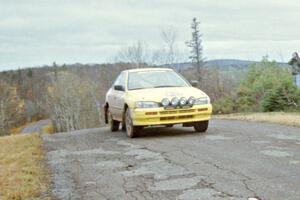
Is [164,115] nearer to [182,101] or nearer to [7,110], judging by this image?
[182,101]

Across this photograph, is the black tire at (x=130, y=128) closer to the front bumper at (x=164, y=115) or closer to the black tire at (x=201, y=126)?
the front bumper at (x=164, y=115)

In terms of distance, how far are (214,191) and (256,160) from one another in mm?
1994

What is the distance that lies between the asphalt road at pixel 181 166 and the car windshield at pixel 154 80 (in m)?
1.25

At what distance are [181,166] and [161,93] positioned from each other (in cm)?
404

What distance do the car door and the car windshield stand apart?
0.81 feet

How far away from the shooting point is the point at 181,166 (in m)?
7.16

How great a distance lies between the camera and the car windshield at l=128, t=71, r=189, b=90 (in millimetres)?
11867

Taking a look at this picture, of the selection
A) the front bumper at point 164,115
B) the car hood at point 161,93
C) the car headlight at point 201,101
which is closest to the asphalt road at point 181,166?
the front bumper at point 164,115

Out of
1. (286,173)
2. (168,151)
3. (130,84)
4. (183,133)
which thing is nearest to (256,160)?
(286,173)

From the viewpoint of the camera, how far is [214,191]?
554 cm

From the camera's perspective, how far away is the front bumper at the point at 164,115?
10.8 metres

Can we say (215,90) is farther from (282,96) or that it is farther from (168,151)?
(168,151)

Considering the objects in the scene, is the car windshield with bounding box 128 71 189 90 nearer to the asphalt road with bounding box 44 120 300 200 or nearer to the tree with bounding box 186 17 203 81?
the asphalt road with bounding box 44 120 300 200

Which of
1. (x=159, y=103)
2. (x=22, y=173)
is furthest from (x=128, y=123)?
(x=22, y=173)
